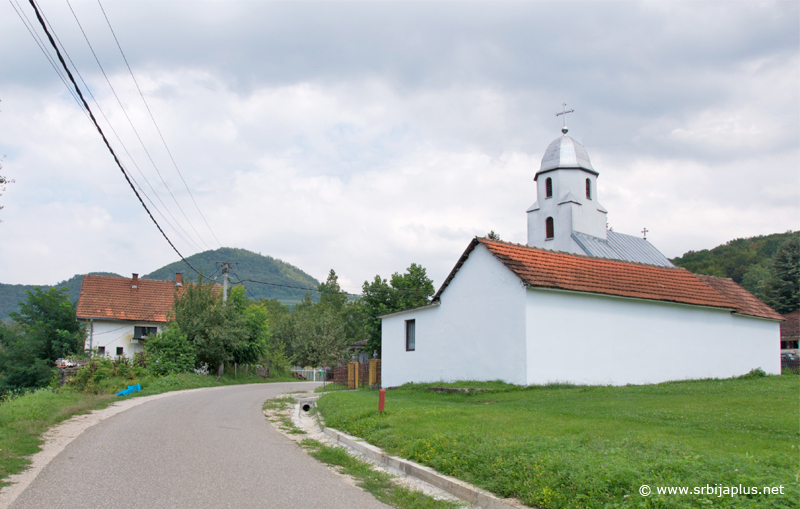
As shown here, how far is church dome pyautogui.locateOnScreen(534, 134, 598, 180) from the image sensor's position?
38.2 meters

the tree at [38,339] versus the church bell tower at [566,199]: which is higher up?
the church bell tower at [566,199]

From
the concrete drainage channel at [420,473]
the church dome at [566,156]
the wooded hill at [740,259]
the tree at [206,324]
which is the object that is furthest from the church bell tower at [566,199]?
the wooded hill at [740,259]

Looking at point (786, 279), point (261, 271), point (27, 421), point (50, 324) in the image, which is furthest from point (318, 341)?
point (261, 271)

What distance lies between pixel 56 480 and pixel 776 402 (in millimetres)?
12169

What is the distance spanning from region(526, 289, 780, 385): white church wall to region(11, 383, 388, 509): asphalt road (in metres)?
8.89

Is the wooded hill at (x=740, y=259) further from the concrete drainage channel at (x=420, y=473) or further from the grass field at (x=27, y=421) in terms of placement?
the grass field at (x=27, y=421)

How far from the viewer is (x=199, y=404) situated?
17.7m

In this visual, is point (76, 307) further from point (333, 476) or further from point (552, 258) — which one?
point (333, 476)

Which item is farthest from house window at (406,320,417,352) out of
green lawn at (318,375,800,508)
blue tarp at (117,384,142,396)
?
blue tarp at (117,384,142,396)

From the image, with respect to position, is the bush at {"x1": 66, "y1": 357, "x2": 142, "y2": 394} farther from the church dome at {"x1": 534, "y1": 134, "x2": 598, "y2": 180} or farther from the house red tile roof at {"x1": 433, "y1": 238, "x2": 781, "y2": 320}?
the church dome at {"x1": 534, "y1": 134, "x2": 598, "y2": 180}

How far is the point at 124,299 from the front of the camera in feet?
142

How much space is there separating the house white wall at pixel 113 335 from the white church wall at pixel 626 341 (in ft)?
108

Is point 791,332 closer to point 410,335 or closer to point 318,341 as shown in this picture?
point 410,335

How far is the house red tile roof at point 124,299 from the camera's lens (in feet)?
135
